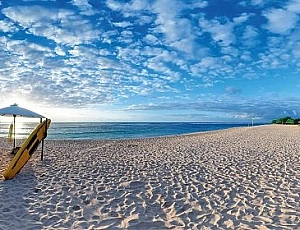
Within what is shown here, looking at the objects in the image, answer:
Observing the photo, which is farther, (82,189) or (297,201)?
(82,189)

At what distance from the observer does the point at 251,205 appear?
5.29m

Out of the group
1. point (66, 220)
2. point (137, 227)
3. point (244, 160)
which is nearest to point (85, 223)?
point (66, 220)

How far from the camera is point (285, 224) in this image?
14.6 ft

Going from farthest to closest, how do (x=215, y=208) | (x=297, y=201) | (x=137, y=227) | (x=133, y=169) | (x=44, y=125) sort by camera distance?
(x=44, y=125), (x=133, y=169), (x=297, y=201), (x=215, y=208), (x=137, y=227)

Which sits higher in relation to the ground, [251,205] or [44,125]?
[44,125]

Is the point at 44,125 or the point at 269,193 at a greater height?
the point at 44,125

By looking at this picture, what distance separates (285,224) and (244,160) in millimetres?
5727

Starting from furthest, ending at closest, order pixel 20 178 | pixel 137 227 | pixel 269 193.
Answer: pixel 20 178, pixel 269 193, pixel 137 227

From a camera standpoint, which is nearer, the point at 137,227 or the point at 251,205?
the point at 137,227

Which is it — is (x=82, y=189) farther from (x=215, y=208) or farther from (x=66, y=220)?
(x=215, y=208)

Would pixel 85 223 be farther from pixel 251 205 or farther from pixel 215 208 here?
pixel 251 205

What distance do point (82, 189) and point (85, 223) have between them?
5.85ft

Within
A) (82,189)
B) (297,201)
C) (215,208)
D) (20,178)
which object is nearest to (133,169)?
(82,189)

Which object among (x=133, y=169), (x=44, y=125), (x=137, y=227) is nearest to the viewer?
(x=137, y=227)
